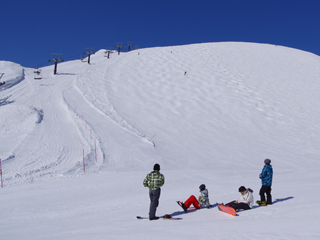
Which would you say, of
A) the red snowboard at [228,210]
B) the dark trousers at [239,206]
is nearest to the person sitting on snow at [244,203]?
the dark trousers at [239,206]

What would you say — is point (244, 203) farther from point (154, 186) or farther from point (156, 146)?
point (156, 146)

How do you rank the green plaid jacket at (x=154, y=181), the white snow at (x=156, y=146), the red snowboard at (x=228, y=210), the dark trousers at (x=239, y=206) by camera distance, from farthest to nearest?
the dark trousers at (x=239, y=206) → the red snowboard at (x=228, y=210) → the green plaid jacket at (x=154, y=181) → the white snow at (x=156, y=146)

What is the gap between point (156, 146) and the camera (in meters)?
15.6

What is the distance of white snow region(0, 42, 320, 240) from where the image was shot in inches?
238

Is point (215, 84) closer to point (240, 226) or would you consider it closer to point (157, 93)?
point (157, 93)

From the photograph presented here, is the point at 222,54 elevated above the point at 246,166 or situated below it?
above

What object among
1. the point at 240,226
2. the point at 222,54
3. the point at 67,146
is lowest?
the point at 240,226

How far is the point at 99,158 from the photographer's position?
12.9 meters

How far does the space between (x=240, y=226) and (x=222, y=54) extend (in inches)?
1493

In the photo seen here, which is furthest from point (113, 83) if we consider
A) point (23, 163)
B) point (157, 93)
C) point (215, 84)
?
point (23, 163)

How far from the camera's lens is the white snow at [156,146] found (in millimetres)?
6050

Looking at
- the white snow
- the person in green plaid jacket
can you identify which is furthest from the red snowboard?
the person in green plaid jacket

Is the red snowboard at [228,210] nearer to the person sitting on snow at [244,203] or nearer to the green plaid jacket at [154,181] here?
the person sitting on snow at [244,203]

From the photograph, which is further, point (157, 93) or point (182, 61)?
point (182, 61)
